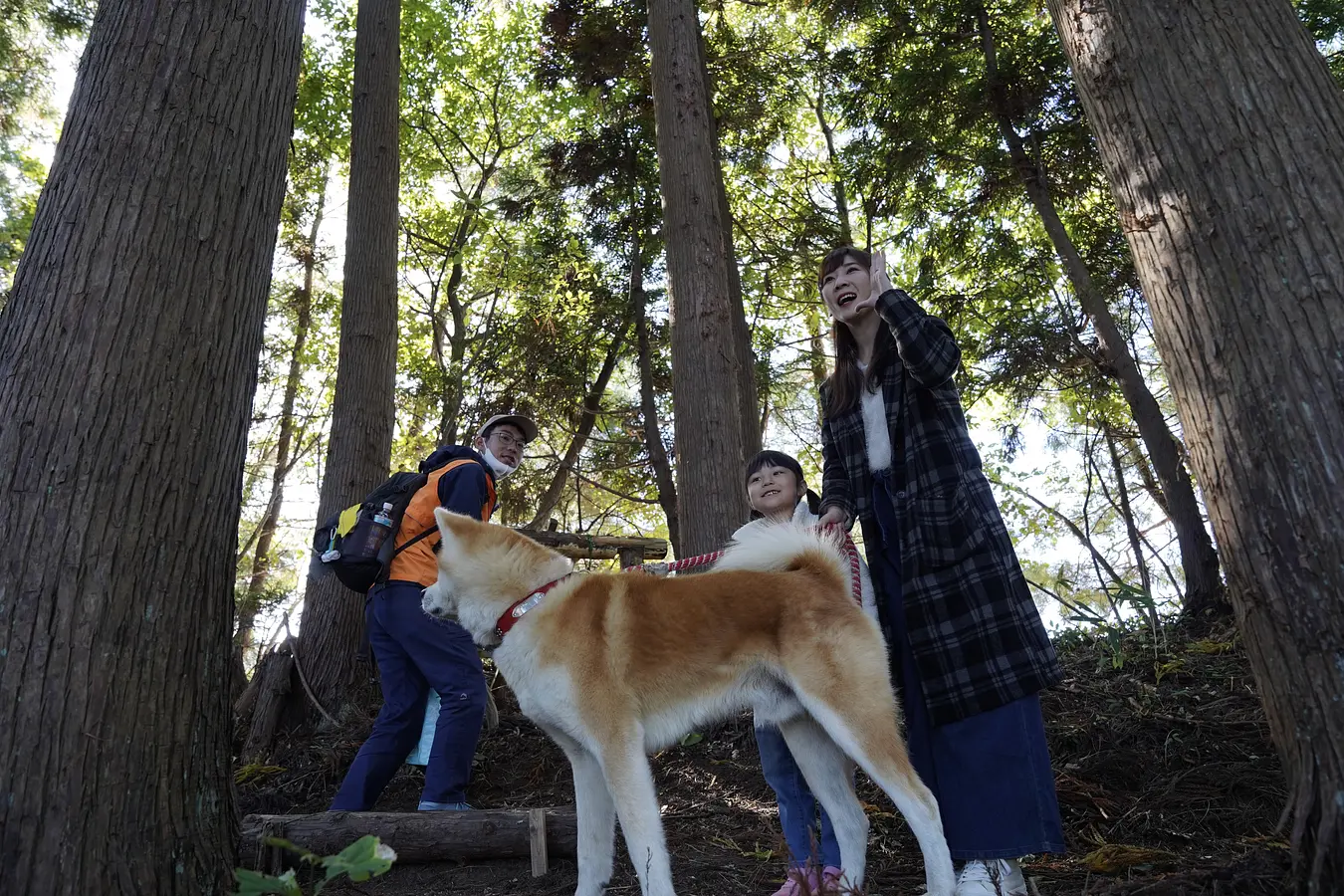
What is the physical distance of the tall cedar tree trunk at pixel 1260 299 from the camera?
240cm

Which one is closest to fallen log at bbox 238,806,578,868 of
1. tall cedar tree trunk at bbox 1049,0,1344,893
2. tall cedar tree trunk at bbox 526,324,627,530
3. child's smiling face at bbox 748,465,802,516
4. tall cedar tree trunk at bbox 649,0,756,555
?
child's smiling face at bbox 748,465,802,516

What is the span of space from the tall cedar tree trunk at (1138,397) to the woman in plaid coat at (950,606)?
5301 millimetres

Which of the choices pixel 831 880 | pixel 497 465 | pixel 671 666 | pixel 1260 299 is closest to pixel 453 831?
pixel 671 666

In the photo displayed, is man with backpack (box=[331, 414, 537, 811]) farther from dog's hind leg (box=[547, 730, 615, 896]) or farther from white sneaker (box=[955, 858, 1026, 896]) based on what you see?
white sneaker (box=[955, 858, 1026, 896])

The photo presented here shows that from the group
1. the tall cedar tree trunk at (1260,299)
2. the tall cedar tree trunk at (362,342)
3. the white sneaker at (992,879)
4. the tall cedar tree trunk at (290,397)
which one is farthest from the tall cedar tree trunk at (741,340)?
the tall cedar tree trunk at (290,397)

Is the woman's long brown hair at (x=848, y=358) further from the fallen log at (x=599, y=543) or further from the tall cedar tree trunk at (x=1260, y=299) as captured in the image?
the fallen log at (x=599, y=543)

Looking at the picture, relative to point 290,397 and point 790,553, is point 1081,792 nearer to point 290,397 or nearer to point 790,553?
point 790,553

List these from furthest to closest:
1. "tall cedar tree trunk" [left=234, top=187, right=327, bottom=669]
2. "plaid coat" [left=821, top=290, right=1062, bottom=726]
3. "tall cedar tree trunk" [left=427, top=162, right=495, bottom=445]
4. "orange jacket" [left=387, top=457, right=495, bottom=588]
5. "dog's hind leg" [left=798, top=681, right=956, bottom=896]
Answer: "tall cedar tree trunk" [left=234, top=187, right=327, bottom=669]
"tall cedar tree trunk" [left=427, top=162, right=495, bottom=445]
"orange jacket" [left=387, top=457, right=495, bottom=588]
"plaid coat" [left=821, top=290, right=1062, bottom=726]
"dog's hind leg" [left=798, top=681, right=956, bottom=896]

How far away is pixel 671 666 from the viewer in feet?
11.0

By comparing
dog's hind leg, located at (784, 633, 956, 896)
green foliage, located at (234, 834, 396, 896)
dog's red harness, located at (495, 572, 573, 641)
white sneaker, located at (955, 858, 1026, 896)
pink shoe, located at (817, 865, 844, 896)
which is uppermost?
dog's red harness, located at (495, 572, 573, 641)

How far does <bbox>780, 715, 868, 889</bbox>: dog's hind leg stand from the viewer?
3.30 m

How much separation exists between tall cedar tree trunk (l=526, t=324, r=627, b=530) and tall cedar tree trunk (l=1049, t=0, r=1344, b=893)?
10.4m

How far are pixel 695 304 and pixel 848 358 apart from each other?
2.87 metres

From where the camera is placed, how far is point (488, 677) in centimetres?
805
